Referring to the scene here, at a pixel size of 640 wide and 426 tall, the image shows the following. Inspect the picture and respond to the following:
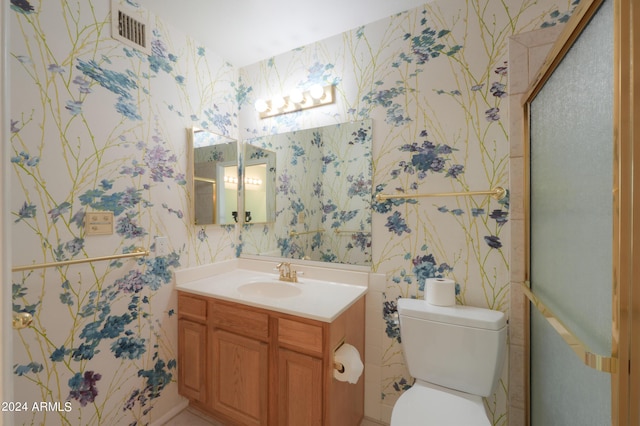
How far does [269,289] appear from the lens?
1840mm

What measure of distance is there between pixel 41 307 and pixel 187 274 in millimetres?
713

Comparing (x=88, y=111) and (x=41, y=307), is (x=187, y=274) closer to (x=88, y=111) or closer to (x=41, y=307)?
(x=41, y=307)

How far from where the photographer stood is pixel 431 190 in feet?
5.06

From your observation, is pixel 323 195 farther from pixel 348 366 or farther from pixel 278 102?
pixel 348 366

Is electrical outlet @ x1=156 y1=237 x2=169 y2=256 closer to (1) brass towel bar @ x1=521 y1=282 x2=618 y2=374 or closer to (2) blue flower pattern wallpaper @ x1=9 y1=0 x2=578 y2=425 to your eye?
(2) blue flower pattern wallpaper @ x1=9 y1=0 x2=578 y2=425

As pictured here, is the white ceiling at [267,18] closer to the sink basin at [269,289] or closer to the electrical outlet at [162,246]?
the electrical outlet at [162,246]

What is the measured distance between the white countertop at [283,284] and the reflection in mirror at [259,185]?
1.35 ft

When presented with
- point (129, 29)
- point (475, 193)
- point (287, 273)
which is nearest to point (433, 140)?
point (475, 193)

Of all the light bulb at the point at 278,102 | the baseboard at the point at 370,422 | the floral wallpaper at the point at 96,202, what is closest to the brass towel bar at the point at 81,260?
the floral wallpaper at the point at 96,202

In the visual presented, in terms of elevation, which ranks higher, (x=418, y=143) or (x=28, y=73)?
(x=28, y=73)

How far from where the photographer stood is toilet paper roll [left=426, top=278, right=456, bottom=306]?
1402 mm

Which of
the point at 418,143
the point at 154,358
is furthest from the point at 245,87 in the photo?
the point at 154,358

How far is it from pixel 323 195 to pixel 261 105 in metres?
0.89

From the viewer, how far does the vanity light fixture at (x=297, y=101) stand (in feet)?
5.99
